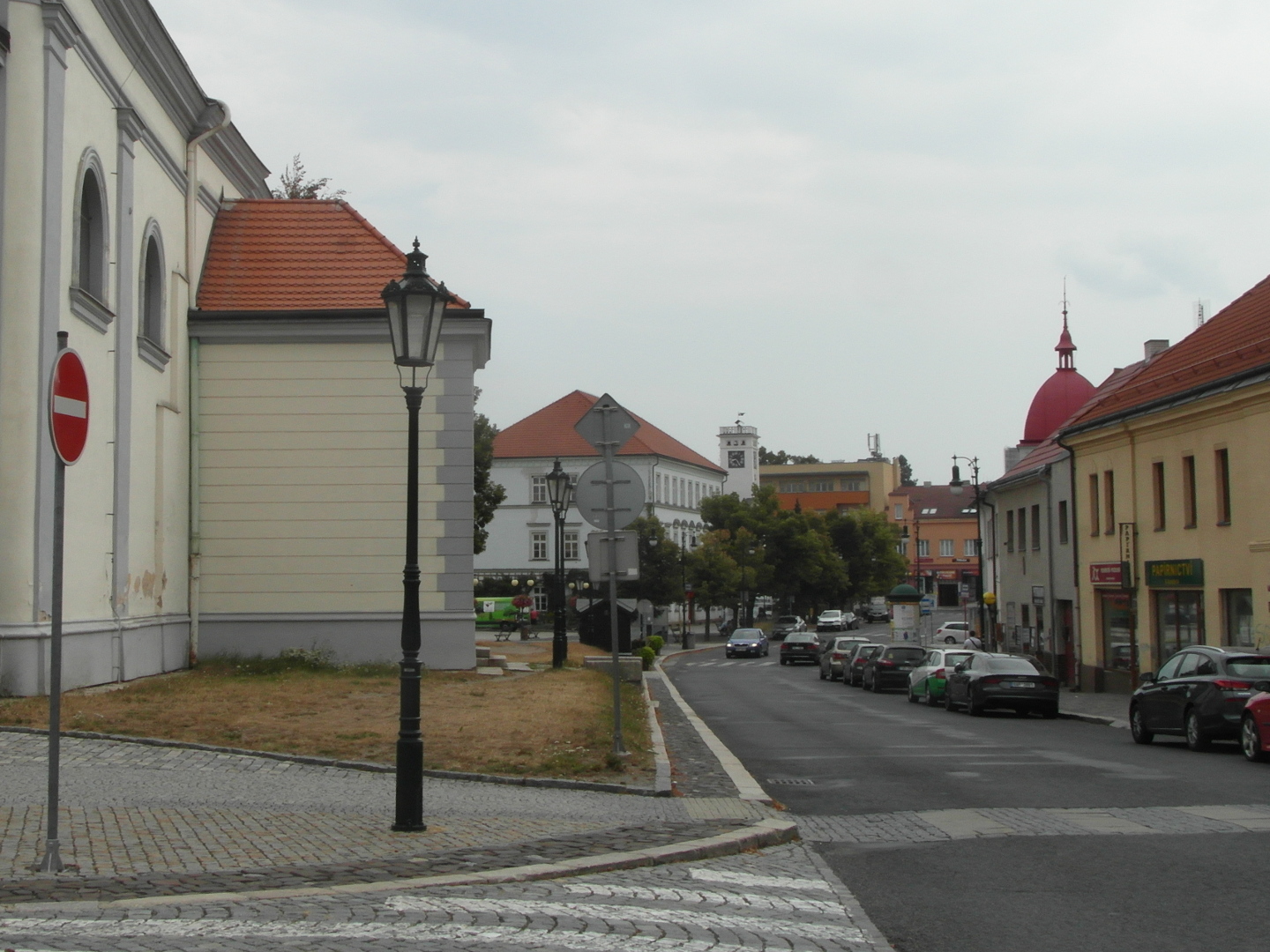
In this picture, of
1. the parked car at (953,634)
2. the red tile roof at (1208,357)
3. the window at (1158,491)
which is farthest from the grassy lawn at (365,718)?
the parked car at (953,634)

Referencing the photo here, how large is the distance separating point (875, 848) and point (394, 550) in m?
16.3

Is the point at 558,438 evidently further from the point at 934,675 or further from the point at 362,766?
the point at 362,766

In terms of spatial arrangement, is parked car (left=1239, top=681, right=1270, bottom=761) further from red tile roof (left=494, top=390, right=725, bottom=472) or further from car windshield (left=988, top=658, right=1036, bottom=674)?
red tile roof (left=494, top=390, right=725, bottom=472)

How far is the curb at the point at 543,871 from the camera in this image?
7.28m

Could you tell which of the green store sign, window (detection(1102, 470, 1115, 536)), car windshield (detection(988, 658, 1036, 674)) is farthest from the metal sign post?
window (detection(1102, 470, 1115, 536))

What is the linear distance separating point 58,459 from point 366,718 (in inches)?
362

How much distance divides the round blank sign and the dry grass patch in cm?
239

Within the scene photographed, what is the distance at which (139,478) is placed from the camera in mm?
21906

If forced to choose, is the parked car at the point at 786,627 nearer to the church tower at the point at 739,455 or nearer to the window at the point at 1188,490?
the church tower at the point at 739,455

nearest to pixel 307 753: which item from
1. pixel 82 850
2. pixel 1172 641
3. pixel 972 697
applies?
pixel 82 850

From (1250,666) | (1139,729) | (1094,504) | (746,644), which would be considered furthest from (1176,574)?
(746,644)

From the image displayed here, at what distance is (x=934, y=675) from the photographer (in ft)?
103

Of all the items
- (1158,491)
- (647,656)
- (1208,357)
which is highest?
(1208,357)

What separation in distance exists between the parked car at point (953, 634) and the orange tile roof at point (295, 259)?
3807 centimetres
